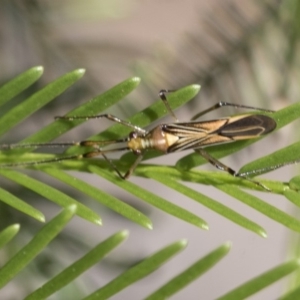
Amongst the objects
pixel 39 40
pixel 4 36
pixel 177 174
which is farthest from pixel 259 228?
pixel 4 36

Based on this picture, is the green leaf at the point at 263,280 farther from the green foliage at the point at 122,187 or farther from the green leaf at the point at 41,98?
the green leaf at the point at 41,98

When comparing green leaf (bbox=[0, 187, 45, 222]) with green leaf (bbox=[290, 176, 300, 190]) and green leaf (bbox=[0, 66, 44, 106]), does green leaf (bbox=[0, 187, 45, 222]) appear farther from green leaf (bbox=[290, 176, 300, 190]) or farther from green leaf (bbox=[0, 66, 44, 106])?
green leaf (bbox=[290, 176, 300, 190])

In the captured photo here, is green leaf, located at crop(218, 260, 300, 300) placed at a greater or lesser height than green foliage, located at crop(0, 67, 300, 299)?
lesser

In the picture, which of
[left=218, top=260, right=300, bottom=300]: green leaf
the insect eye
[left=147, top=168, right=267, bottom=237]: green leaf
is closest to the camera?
[left=218, top=260, right=300, bottom=300]: green leaf

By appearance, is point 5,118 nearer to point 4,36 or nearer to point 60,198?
point 60,198

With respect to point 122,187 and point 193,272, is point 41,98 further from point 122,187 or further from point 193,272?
point 193,272

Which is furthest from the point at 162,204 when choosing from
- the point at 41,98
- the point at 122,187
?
the point at 41,98

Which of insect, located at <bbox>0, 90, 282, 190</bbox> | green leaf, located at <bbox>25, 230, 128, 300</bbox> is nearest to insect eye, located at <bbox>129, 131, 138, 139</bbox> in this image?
insect, located at <bbox>0, 90, 282, 190</bbox>
